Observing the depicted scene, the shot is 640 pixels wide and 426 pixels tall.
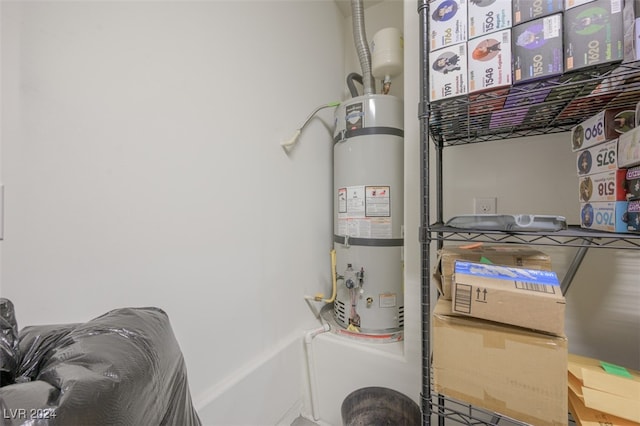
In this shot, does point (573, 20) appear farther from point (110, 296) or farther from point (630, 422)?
point (110, 296)

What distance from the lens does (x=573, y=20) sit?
0.65 meters

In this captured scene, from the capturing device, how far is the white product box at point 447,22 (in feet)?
2.55

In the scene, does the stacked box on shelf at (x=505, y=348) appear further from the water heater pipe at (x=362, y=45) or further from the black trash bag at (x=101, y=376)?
the water heater pipe at (x=362, y=45)

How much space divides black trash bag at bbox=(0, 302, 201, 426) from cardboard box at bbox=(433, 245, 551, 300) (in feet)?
2.55

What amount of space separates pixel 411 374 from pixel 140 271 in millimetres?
1218

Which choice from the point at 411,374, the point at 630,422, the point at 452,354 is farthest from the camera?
the point at 411,374

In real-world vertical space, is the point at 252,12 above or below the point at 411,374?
above

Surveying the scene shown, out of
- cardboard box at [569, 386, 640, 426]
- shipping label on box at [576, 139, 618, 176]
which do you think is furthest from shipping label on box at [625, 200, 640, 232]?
cardboard box at [569, 386, 640, 426]

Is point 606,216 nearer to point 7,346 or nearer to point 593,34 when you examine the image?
point 593,34

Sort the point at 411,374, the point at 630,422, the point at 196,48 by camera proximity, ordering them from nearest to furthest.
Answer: the point at 630,422 < the point at 196,48 < the point at 411,374

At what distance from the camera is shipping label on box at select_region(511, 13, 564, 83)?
0.67 meters

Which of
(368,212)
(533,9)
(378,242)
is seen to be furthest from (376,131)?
(533,9)

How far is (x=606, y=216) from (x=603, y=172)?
127 mm

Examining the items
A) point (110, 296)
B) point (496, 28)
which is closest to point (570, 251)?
point (496, 28)
